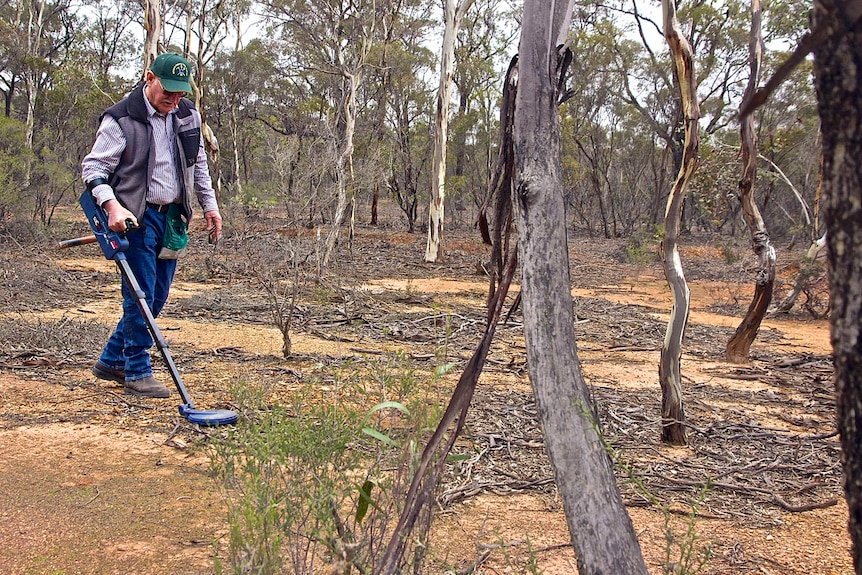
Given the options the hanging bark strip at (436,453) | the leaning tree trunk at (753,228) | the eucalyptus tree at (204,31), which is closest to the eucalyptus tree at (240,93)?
the eucalyptus tree at (204,31)

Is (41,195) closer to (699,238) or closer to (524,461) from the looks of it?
(524,461)

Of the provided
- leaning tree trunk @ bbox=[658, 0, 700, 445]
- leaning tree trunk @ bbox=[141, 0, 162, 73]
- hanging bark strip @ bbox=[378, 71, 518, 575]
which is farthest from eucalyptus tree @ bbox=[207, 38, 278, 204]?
hanging bark strip @ bbox=[378, 71, 518, 575]

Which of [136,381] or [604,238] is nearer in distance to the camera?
[136,381]

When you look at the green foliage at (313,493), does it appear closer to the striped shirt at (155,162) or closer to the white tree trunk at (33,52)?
the striped shirt at (155,162)

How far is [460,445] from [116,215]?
2.00 metres

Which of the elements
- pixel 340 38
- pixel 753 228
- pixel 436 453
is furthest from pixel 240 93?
pixel 436 453

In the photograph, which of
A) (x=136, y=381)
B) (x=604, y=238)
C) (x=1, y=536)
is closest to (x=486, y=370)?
(x=136, y=381)

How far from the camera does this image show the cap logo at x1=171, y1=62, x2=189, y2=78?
3.63 meters

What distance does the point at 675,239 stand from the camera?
3646 mm

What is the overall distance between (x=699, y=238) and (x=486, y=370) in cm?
2178

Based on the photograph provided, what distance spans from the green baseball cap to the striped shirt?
0.22 metres

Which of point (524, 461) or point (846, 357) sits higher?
point (846, 357)

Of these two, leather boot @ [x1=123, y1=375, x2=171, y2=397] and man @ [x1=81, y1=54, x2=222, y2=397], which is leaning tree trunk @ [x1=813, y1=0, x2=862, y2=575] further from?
leather boot @ [x1=123, y1=375, x2=171, y2=397]

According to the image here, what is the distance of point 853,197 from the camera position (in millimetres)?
938
